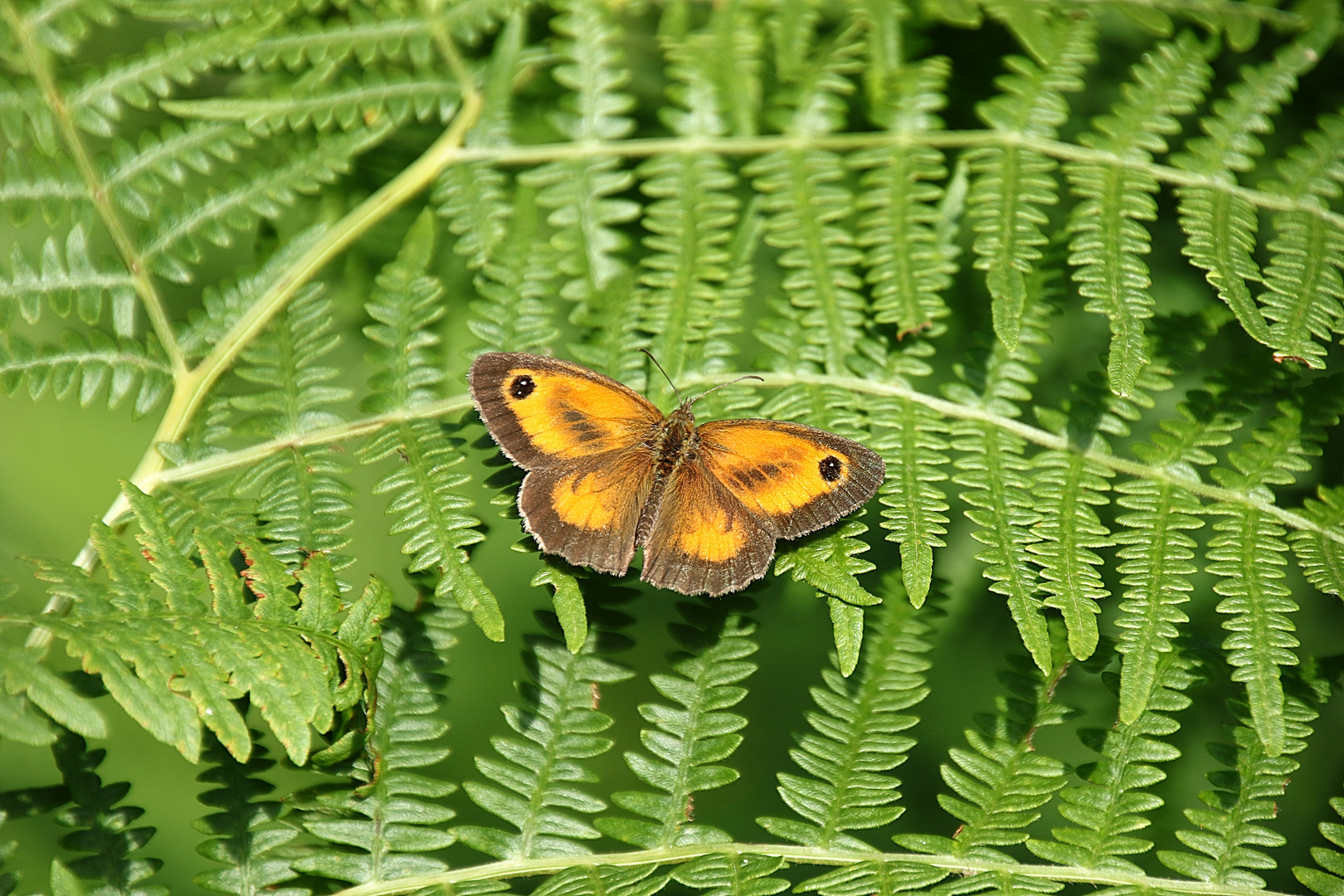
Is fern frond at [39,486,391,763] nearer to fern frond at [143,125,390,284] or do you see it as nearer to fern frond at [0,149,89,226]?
fern frond at [143,125,390,284]

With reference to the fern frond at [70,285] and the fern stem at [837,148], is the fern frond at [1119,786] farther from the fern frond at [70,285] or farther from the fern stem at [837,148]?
the fern frond at [70,285]

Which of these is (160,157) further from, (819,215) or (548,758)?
(548,758)

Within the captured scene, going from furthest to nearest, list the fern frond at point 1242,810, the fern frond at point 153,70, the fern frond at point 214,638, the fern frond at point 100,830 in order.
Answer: the fern frond at point 153,70
the fern frond at point 1242,810
the fern frond at point 100,830
the fern frond at point 214,638

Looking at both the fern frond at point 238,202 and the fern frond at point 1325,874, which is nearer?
the fern frond at point 1325,874

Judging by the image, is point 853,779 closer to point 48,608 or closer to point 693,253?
point 693,253

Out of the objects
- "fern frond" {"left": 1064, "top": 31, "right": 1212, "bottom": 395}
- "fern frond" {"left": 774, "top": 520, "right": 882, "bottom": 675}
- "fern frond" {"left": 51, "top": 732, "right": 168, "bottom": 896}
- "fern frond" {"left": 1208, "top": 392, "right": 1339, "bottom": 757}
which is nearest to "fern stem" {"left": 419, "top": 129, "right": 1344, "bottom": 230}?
"fern frond" {"left": 1064, "top": 31, "right": 1212, "bottom": 395}

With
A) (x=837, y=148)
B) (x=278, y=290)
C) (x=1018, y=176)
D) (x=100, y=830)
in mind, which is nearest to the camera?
A: (x=100, y=830)

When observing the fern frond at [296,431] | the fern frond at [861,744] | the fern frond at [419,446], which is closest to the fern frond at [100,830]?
the fern frond at [296,431]

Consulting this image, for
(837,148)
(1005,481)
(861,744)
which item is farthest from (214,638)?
(837,148)
